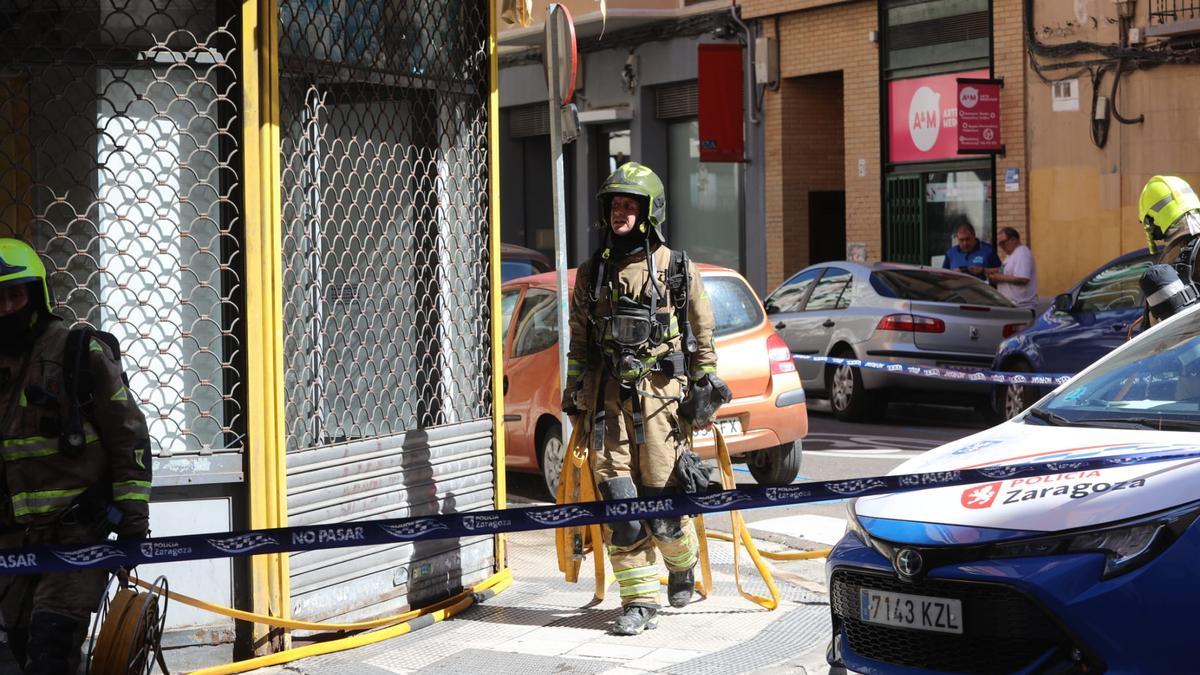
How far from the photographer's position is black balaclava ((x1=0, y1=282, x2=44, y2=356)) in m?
4.81

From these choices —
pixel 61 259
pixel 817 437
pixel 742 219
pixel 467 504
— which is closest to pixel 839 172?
pixel 742 219

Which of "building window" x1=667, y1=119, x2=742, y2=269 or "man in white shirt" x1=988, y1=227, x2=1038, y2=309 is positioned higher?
"building window" x1=667, y1=119, x2=742, y2=269

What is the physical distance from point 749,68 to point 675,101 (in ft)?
6.87

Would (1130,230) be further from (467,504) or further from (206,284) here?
(206,284)

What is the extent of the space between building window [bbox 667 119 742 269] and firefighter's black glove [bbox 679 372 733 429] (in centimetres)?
1905

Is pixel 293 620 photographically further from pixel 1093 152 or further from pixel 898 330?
pixel 1093 152

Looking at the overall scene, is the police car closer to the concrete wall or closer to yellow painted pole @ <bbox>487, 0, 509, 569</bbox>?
yellow painted pole @ <bbox>487, 0, 509, 569</bbox>

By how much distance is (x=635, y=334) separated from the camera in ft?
22.6

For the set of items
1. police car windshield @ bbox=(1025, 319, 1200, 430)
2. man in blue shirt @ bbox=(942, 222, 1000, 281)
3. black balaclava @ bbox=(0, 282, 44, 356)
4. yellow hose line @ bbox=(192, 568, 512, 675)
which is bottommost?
yellow hose line @ bbox=(192, 568, 512, 675)

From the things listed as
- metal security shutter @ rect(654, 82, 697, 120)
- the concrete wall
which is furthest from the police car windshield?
metal security shutter @ rect(654, 82, 697, 120)

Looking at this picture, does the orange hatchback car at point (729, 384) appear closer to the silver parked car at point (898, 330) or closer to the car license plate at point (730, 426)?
the car license plate at point (730, 426)

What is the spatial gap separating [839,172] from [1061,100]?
554cm

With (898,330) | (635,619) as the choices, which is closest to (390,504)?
(635,619)

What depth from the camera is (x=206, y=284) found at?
246 inches
